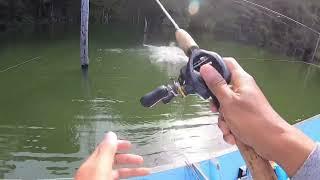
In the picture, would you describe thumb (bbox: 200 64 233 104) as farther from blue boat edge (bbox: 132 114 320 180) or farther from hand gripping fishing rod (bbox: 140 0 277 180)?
blue boat edge (bbox: 132 114 320 180)

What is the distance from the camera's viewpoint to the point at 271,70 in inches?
536

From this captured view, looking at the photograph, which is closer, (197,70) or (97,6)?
(197,70)

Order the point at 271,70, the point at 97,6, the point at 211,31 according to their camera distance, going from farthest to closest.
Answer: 1. the point at 97,6
2. the point at 211,31
3. the point at 271,70

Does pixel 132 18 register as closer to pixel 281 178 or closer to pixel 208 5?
pixel 208 5

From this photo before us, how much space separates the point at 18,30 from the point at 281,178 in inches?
642

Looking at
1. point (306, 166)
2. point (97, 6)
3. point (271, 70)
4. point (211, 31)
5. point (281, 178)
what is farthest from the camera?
point (97, 6)

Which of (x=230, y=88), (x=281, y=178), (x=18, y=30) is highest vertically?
(x=18, y=30)

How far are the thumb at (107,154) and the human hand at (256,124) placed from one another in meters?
0.27

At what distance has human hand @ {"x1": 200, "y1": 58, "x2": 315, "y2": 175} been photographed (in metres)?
0.96

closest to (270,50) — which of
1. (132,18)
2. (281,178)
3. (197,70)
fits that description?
(132,18)

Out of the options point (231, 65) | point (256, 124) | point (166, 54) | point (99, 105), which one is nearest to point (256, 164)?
point (256, 124)

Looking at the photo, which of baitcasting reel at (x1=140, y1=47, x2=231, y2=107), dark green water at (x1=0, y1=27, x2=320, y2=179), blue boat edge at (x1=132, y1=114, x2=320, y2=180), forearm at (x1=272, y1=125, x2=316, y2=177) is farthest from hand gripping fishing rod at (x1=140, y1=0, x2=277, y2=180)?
dark green water at (x1=0, y1=27, x2=320, y2=179)

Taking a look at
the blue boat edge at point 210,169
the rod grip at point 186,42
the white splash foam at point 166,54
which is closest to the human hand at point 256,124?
the rod grip at point 186,42

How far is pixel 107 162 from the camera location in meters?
0.98
